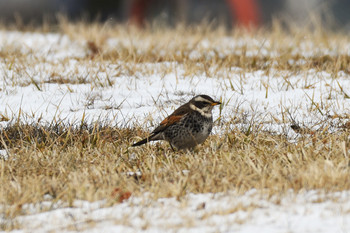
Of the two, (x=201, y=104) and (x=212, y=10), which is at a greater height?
(x=201, y=104)

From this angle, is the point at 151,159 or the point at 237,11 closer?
the point at 151,159

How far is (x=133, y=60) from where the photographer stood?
8.39m

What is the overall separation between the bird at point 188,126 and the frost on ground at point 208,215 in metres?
1.35

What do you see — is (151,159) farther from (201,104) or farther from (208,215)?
(208,215)

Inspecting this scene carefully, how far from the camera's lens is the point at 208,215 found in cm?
363

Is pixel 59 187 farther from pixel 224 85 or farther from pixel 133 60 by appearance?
pixel 133 60

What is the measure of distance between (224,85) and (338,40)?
13.7 ft

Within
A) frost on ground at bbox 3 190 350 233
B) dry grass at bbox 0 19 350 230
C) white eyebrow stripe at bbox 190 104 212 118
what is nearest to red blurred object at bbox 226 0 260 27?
dry grass at bbox 0 19 350 230

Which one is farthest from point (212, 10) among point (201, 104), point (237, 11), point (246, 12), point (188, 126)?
point (188, 126)

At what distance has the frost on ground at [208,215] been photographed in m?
3.47

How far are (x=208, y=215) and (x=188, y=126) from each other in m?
1.85

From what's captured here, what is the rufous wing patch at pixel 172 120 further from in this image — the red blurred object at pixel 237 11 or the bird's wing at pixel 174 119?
the red blurred object at pixel 237 11

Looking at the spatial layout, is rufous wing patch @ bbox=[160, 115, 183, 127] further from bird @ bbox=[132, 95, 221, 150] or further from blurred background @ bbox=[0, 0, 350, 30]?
blurred background @ bbox=[0, 0, 350, 30]

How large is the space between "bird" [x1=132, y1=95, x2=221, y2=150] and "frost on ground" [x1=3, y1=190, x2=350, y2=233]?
53.1 inches
